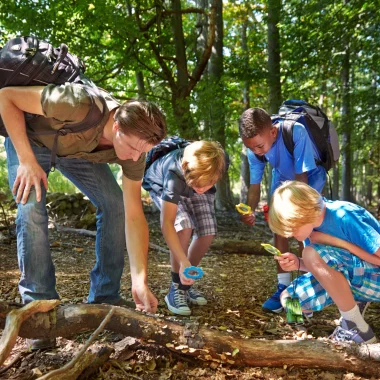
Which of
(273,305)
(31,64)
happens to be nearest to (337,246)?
(273,305)

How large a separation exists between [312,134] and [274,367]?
187 cm

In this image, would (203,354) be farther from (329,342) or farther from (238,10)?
(238,10)

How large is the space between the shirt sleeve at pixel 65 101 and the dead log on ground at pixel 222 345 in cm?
98

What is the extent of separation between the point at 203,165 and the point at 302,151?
940 mm

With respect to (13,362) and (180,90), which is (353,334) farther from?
(180,90)

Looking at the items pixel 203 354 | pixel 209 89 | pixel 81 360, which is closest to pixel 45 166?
pixel 81 360

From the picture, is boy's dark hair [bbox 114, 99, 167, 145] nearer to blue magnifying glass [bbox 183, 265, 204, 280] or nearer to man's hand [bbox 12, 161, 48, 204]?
man's hand [bbox 12, 161, 48, 204]

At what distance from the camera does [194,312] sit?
119 inches

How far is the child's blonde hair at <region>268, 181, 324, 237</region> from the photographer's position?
91.7 inches

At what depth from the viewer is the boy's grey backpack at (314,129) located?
3223mm

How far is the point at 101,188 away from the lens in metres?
2.55

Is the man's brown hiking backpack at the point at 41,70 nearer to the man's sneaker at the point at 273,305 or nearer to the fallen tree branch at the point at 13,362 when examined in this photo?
the fallen tree branch at the point at 13,362

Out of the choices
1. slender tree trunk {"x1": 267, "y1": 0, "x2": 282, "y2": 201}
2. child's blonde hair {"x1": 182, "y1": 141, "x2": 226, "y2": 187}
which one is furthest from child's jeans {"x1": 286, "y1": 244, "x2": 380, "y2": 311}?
slender tree trunk {"x1": 267, "y1": 0, "x2": 282, "y2": 201}

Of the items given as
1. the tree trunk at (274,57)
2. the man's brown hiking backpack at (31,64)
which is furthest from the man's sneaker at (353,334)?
the tree trunk at (274,57)
